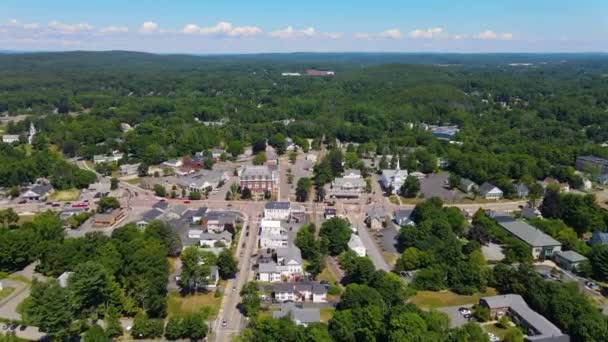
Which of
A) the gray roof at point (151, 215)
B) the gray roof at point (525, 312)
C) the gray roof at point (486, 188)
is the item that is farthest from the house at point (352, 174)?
the gray roof at point (525, 312)

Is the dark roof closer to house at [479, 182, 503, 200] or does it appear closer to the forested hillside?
the forested hillside

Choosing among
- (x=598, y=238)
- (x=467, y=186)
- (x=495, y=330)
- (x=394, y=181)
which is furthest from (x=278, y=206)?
(x=598, y=238)

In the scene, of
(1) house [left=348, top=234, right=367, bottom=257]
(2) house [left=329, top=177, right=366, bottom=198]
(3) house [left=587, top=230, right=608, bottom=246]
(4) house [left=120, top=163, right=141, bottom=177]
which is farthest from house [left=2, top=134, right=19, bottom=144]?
(3) house [left=587, top=230, right=608, bottom=246]

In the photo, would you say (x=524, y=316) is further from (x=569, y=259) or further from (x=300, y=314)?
(x=300, y=314)

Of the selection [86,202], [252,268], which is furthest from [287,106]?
[252,268]

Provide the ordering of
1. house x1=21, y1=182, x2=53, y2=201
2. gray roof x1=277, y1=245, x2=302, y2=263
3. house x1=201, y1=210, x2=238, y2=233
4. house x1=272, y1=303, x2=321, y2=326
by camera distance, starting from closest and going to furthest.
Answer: house x1=272, y1=303, x2=321, y2=326 → gray roof x1=277, y1=245, x2=302, y2=263 → house x1=201, y1=210, x2=238, y2=233 → house x1=21, y1=182, x2=53, y2=201
